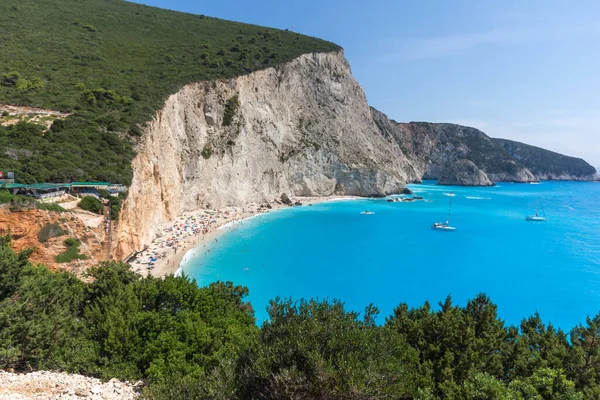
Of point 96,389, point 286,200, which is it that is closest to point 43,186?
point 96,389

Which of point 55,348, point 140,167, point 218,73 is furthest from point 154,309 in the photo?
point 218,73

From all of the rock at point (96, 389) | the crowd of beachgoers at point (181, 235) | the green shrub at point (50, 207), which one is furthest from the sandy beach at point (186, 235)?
the rock at point (96, 389)

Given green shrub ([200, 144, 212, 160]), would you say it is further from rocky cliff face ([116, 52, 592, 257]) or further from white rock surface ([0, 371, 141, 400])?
white rock surface ([0, 371, 141, 400])

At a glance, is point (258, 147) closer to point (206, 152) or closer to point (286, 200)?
point (286, 200)

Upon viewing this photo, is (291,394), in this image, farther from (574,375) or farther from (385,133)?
(385,133)

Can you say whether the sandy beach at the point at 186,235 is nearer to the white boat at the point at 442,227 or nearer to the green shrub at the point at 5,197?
the green shrub at the point at 5,197
